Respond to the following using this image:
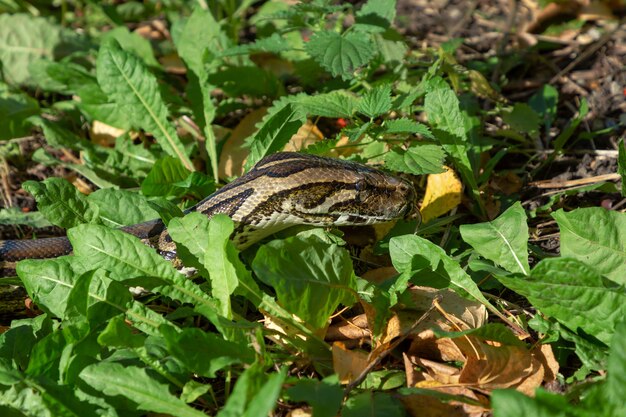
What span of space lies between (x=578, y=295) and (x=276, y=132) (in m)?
2.36

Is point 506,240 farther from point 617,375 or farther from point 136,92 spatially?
point 136,92

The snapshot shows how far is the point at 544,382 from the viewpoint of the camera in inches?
145

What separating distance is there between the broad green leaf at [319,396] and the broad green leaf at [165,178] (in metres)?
2.25

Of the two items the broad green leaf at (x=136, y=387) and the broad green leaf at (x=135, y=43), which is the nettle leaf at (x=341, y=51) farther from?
the broad green leaf at (x=136, y=387)

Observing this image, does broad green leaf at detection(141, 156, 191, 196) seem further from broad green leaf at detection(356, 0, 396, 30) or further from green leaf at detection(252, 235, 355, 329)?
broad green leaf at detection(356, 0, 396, 30)

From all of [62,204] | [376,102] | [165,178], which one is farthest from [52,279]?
[376,102]

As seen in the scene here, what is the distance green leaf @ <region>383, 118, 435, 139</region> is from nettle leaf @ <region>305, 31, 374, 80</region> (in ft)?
1.57

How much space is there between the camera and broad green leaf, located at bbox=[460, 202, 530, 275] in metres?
4.09

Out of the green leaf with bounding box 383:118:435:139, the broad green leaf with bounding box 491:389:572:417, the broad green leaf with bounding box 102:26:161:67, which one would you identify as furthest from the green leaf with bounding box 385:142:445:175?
the broad green leaf with bounding box 102:26:161:67

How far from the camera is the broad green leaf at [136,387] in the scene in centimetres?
336

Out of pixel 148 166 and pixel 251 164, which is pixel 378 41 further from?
pixel 148 166

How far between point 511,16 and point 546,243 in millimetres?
3060

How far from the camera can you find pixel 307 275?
147 inches

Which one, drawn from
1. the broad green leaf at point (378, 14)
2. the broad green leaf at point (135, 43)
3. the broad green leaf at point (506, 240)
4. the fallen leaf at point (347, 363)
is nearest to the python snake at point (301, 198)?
the broad green leaf at point (506, 240)
